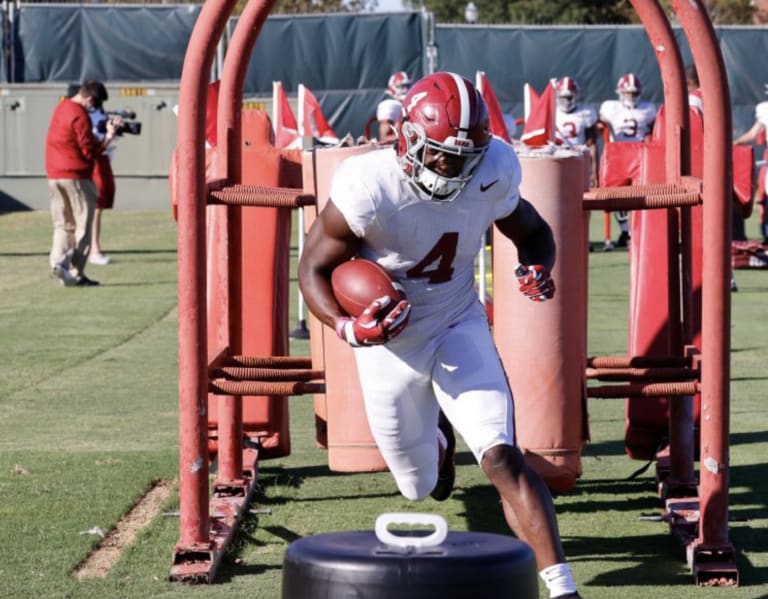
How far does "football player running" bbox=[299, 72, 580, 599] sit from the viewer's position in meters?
4.62

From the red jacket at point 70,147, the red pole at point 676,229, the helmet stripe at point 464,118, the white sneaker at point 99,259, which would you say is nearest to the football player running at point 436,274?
the helmet stripe at point 464,118

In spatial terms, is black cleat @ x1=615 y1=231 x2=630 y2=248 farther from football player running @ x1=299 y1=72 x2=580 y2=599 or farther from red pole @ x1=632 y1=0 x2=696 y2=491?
football player running @ x1=299 y1=72 x2=580 y2=599

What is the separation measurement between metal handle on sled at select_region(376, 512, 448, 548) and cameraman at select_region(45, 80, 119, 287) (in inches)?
474

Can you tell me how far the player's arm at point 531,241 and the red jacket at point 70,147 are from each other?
10707 mm

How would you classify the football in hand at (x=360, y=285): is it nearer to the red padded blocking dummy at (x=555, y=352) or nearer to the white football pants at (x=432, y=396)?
the white football pants at (x=432, y=396)

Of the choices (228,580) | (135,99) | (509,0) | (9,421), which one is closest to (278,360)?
(228,580)

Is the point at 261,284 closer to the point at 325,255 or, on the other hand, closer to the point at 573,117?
the point at 325,255

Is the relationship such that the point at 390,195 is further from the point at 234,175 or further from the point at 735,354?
the point at 735,354

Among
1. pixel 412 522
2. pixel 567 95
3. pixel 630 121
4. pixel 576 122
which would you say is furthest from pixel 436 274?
pixel 567 95

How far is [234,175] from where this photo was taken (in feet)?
19.5

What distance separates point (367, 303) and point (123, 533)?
70.5 inches

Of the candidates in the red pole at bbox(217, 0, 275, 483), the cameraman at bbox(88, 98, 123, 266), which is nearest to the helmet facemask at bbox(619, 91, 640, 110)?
the cameraman at bbox(88, 98, 123, 266)

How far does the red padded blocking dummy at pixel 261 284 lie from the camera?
6621 millimetres

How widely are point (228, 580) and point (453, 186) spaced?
159 centimetres
